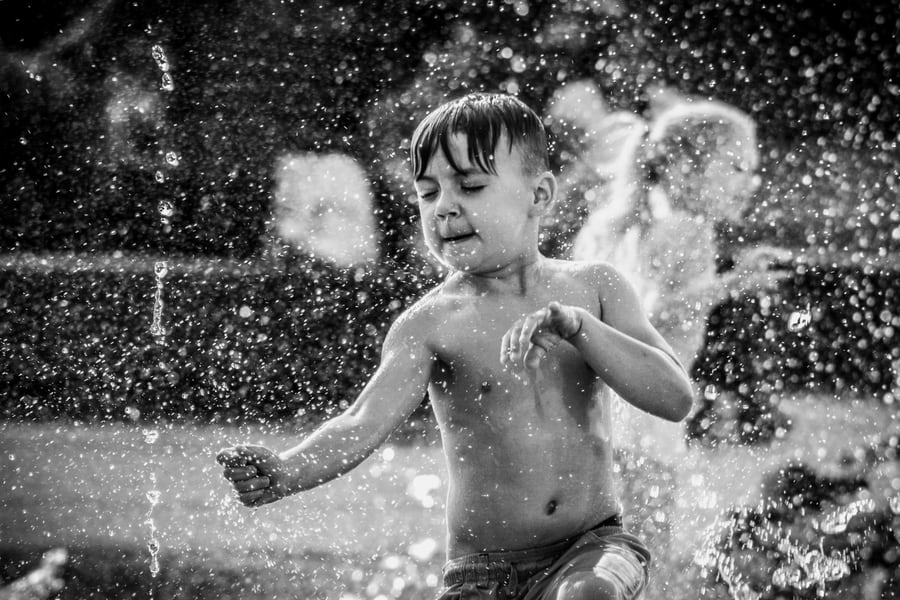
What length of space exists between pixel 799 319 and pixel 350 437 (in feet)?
9.48

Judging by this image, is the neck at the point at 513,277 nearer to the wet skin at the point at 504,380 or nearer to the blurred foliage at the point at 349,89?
the wet skin at the point at 504,380

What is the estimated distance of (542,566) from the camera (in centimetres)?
138

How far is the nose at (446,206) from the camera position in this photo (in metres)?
1.45

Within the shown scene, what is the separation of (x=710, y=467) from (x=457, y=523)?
1.93 m

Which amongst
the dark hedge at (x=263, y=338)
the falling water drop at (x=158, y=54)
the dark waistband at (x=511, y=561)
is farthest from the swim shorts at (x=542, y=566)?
the falling water drop at (x=158, y=54)

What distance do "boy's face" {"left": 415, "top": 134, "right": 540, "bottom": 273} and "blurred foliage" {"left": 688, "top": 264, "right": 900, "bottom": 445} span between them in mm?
2127

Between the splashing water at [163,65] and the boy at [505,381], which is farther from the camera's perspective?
the splashing water at [163,65]

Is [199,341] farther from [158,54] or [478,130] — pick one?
[478,130]

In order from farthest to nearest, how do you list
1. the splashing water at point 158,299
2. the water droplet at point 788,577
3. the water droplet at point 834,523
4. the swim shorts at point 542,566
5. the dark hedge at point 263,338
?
1. the splashing water at point 158,299
2. the dark hedge at point 263,338
3. the water droplet at point 834,523
4. the water droplet at point 788,577
5. the swim shorts at point 542,566

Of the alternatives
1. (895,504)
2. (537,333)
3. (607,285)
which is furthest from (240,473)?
(895,504)

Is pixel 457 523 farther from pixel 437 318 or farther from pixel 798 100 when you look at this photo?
pixel 798 100

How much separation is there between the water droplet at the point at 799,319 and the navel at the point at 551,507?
8.80 ft

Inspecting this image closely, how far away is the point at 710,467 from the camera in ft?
10.5

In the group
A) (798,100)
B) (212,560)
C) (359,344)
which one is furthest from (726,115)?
(212,560)
